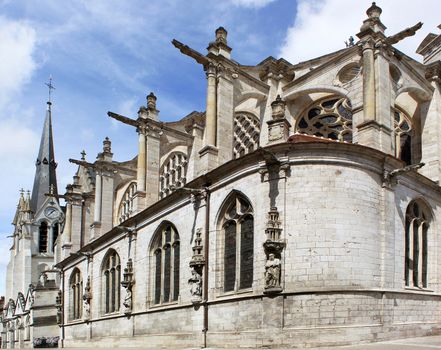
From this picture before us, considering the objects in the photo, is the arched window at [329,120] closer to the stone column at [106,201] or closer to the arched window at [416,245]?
the arched window at [416,245]

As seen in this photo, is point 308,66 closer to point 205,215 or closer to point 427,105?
point 427,105

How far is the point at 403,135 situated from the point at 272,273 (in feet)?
25.7

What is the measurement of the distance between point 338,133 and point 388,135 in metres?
3.64

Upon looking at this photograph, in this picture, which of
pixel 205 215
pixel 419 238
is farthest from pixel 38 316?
pixel 419 238

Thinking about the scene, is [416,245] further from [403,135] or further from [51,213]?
[51,213]

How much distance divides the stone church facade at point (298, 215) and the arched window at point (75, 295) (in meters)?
6.74

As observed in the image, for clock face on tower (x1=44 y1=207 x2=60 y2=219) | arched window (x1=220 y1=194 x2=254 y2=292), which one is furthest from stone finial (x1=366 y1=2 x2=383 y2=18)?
clock face on tower (x1=44 y1=207 x2=60 y2=219)

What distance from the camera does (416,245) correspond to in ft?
53.7

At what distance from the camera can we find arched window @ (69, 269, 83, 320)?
2998 centimetres

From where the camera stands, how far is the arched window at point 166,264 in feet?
63.5

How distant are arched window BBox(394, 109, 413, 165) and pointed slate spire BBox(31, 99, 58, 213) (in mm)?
47342

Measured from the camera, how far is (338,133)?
19.3m

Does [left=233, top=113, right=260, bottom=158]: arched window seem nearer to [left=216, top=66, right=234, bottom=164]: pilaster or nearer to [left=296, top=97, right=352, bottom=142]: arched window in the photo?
[left=296, top=97, right=352, bottom=142]: arched window

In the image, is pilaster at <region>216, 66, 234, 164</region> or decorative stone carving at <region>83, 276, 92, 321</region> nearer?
pilaster at <region>216, 66, 234, 164</region>
